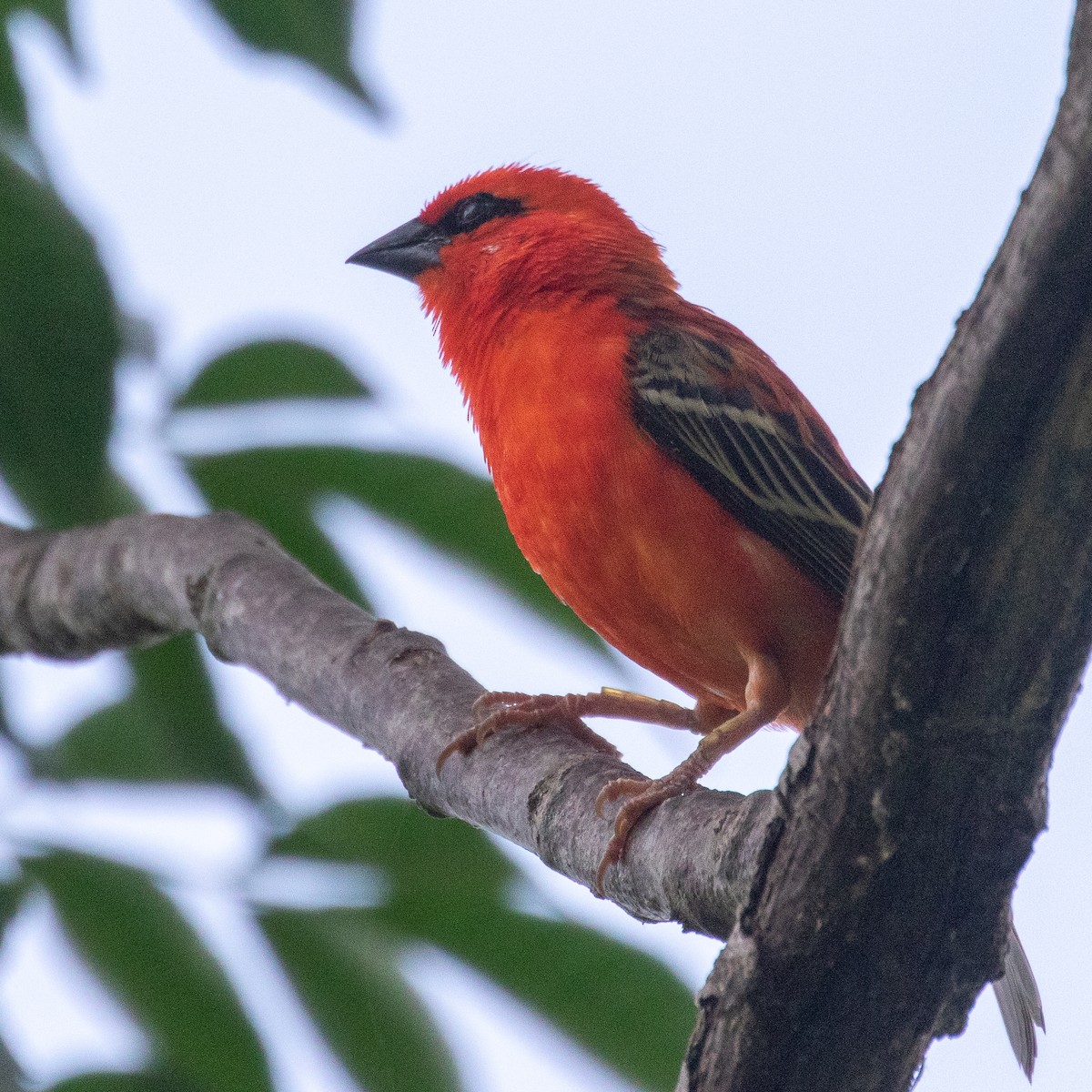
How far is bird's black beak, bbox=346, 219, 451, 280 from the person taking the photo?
18.1 feet

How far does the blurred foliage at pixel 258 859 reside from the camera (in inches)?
117

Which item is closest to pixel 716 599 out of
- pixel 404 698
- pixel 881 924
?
pixel 404 698

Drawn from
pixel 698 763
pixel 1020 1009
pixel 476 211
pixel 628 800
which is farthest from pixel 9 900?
pixel 476 211

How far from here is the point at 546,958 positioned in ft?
10.6

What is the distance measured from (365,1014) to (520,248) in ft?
8.90

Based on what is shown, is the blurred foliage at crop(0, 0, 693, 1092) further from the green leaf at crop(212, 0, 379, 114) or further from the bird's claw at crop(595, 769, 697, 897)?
the bird's claw at crop(595, 769, 697, 897)

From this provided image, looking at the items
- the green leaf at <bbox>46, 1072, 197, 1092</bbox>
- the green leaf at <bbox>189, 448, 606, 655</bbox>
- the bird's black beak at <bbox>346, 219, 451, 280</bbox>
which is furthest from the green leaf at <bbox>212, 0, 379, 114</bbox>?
the bird's black beak at <bbox>346, 219, 451, 280</bbox>

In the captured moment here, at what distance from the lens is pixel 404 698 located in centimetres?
350

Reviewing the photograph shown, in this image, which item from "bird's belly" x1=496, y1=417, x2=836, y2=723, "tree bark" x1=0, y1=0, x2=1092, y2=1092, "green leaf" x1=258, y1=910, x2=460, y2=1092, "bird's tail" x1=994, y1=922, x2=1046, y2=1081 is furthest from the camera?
"bird's belly" x1=496, y1=417, x2=836, y2=723

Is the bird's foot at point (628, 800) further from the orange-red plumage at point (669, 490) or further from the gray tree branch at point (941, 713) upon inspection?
the gray tree branch at point (941, 713)

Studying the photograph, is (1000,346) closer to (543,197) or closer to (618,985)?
(618,985)

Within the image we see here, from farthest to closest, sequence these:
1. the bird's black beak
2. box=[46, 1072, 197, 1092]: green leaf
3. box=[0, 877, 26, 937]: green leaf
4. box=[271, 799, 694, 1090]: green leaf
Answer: the bird's black beak < box=[271, 799, 694, 1090]: green leaf < box=[0, 877, 26, 937]: green leaf < box=[46, 1072, 197, 1092]: green leaf


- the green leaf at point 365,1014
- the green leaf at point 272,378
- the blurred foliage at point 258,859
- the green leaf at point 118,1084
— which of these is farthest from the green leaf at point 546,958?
the green leaf at point 272,378

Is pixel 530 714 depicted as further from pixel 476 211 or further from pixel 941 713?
pixel 476 211
